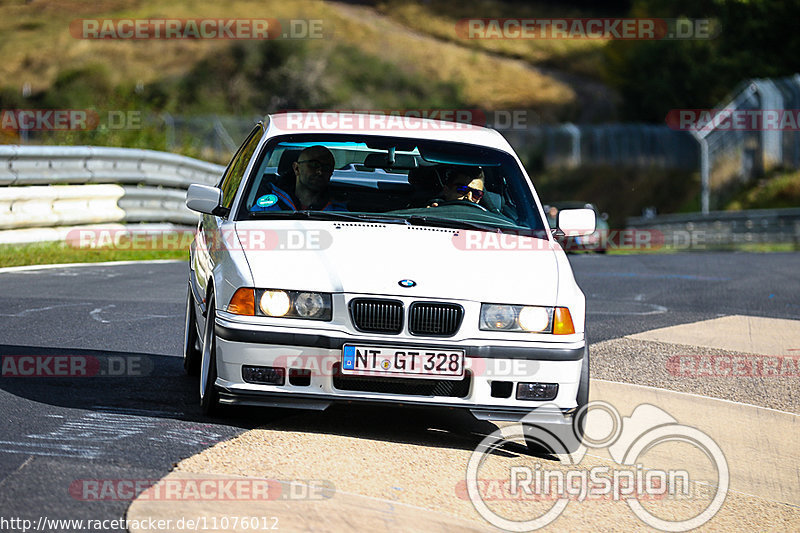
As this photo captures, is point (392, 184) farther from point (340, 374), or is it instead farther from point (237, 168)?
point (340, 374)

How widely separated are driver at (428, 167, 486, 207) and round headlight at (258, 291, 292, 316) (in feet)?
5.07

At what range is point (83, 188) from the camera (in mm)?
16156

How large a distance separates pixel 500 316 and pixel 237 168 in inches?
103

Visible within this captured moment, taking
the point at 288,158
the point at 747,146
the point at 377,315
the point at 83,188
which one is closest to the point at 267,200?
the point at 288,158

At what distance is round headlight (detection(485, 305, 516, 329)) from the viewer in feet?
20.1

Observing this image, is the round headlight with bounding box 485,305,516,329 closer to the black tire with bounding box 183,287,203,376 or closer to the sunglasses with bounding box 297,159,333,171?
the sunglasses with bounding box 297,159,333,171

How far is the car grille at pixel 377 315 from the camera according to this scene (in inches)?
238

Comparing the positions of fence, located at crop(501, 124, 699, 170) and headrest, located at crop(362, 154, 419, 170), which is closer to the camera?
headrest, located at crop(362, 154, 419, 170)

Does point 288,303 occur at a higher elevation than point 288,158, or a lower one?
lower

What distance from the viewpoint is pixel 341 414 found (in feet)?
22.8
